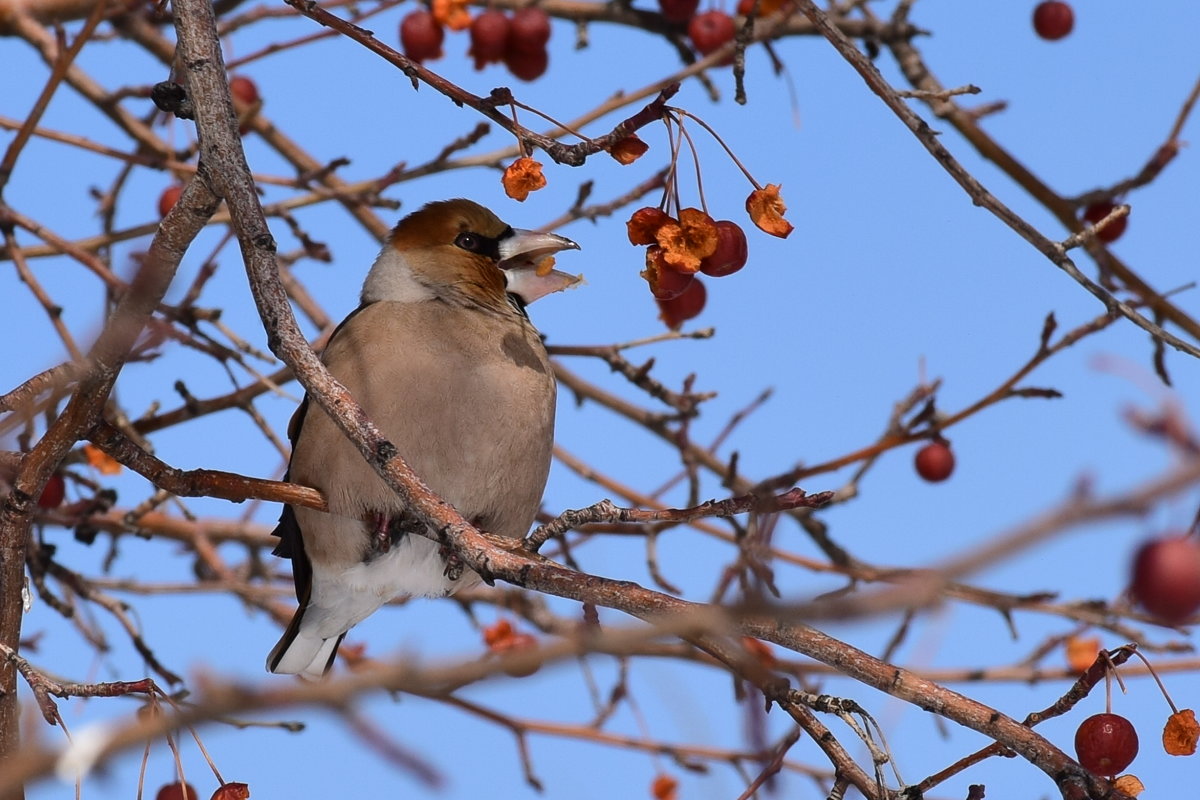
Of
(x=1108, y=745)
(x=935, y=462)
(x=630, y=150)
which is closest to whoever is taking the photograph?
(x=1108, y=745)

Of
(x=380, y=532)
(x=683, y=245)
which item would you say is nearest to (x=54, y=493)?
(x=380, y=532)

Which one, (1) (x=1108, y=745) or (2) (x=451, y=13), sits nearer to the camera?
(1) (x=1108, y=745)

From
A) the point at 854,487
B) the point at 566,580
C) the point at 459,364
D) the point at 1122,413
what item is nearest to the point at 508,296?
the point at 459,364

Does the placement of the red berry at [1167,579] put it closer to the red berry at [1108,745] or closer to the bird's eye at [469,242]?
the red berry at [1108,745]

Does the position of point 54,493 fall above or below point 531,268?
below

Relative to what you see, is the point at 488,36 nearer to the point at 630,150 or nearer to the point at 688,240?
the point at 688,240

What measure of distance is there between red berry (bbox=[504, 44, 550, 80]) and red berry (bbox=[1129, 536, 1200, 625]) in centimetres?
331

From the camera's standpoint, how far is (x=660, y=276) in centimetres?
260

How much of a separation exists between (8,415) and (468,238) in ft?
5.18

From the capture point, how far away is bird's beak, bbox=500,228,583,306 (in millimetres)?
3650

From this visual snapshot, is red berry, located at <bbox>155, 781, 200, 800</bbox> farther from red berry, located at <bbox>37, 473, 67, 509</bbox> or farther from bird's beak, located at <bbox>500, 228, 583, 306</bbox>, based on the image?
bird's beak, located at <bbox>500, 228, 583, 306</bbox>

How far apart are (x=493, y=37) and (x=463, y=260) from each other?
36.8 inches

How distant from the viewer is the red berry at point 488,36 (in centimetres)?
424

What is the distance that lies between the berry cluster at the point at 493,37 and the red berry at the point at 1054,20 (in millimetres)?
1561
